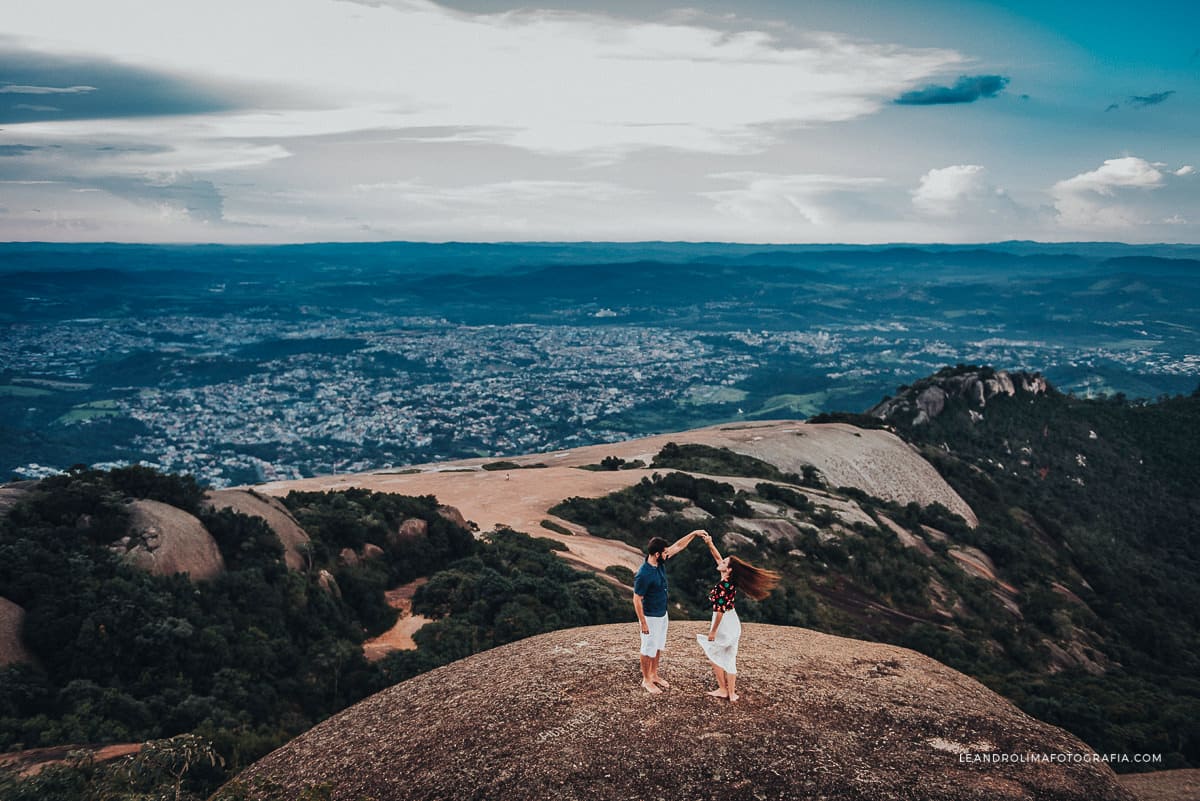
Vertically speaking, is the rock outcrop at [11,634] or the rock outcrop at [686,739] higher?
the rock outcrop at [686,739]

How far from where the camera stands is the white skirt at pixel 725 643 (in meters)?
9.91

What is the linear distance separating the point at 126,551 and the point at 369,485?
2333 cm

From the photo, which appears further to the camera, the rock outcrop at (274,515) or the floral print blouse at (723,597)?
the rock outcrop at (274,515)

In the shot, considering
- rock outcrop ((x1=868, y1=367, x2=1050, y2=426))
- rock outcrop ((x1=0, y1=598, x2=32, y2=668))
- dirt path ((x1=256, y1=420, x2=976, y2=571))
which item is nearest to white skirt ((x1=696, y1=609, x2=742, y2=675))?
rock outcrop ((x1=0, y1=598, x2=32, y2=668))

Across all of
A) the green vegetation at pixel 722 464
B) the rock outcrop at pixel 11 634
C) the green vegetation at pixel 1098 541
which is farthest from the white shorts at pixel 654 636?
the green vegetation at pixel 722 464

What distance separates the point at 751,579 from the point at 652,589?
1453 millimetres

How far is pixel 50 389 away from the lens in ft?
540

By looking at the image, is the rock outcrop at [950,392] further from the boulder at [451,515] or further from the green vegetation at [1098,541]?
the boulder at [451,515]

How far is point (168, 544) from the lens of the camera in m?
16.7

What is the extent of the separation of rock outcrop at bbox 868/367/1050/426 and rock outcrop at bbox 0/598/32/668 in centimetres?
7525

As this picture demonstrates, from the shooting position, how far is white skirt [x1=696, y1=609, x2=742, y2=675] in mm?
9909

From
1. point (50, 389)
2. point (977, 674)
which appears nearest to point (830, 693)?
point (977, 674)

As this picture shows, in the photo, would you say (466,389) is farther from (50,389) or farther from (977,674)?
(977,674)

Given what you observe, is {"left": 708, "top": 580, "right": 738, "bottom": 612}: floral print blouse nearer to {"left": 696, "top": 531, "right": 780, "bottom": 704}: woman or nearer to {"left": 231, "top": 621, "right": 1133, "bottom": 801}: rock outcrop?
{"left": 696, "top": 531, "right": 780, "bottom": 704}: woman
